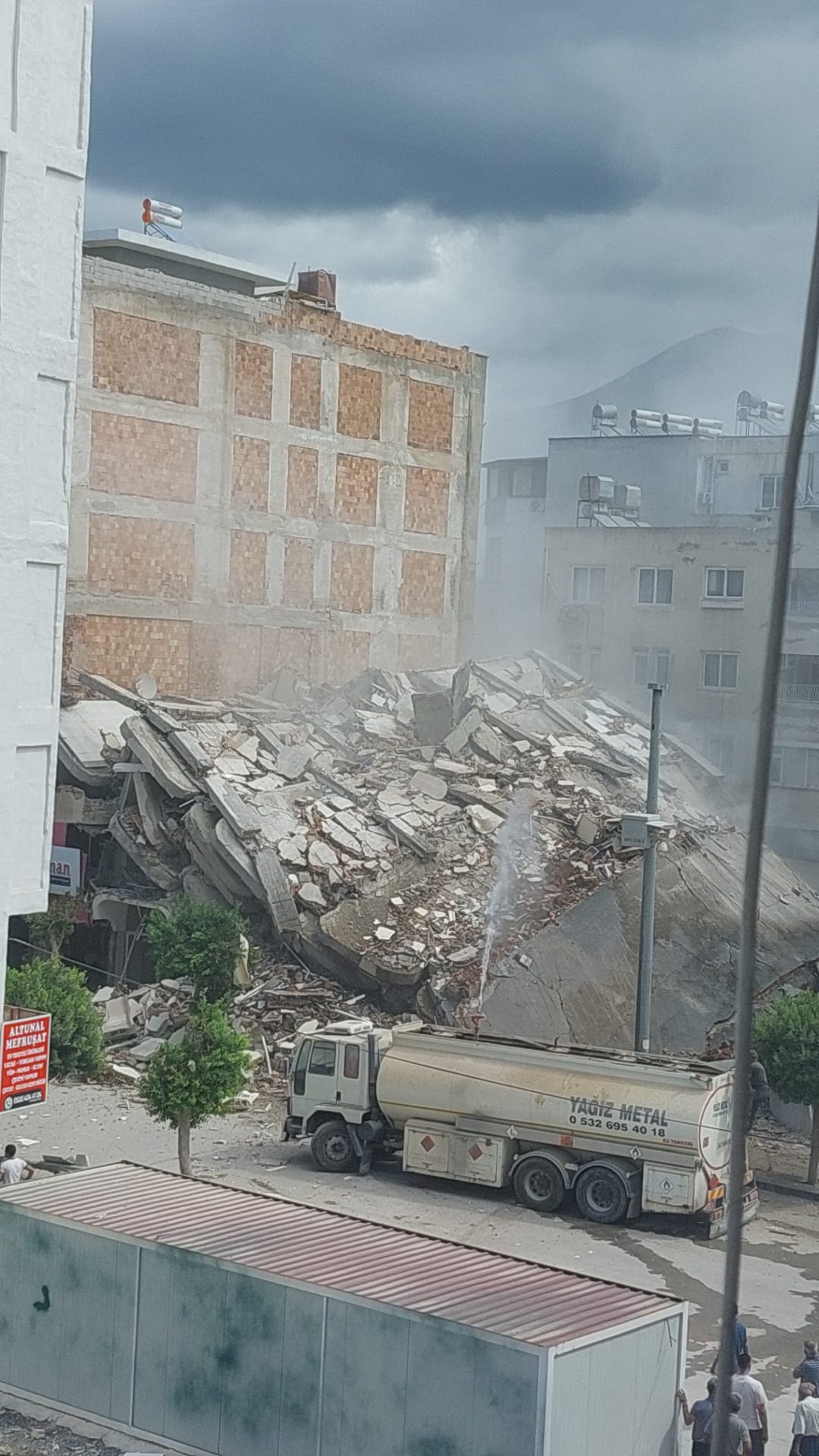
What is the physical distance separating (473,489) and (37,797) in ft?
84.1

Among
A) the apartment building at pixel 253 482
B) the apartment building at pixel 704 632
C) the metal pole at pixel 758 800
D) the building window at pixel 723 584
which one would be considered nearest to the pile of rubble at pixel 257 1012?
the apartment building at pixel 253 482

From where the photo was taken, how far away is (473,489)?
39.2 meters

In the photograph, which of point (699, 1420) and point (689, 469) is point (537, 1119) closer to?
point (699, 1420)

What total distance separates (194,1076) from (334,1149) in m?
2.65

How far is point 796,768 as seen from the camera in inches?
1252

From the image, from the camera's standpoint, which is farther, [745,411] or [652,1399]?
[745,411]

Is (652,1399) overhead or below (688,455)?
below

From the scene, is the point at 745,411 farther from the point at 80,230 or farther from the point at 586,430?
the point at 80,230

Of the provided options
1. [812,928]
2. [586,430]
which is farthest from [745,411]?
[812,928]

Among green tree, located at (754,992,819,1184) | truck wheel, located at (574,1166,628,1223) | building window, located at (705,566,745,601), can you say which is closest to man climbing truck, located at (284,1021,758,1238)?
truck wheel, located at (574,1166,628,1223)

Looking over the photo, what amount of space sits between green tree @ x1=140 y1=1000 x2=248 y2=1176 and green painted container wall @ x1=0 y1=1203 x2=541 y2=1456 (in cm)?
486

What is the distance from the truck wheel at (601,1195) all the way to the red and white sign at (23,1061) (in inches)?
209

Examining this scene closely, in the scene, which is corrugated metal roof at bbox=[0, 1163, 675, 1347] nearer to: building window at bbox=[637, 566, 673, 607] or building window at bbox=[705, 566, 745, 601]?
building window at bbox=[705, 566, 745, 601]

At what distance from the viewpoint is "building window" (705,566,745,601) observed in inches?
1431
